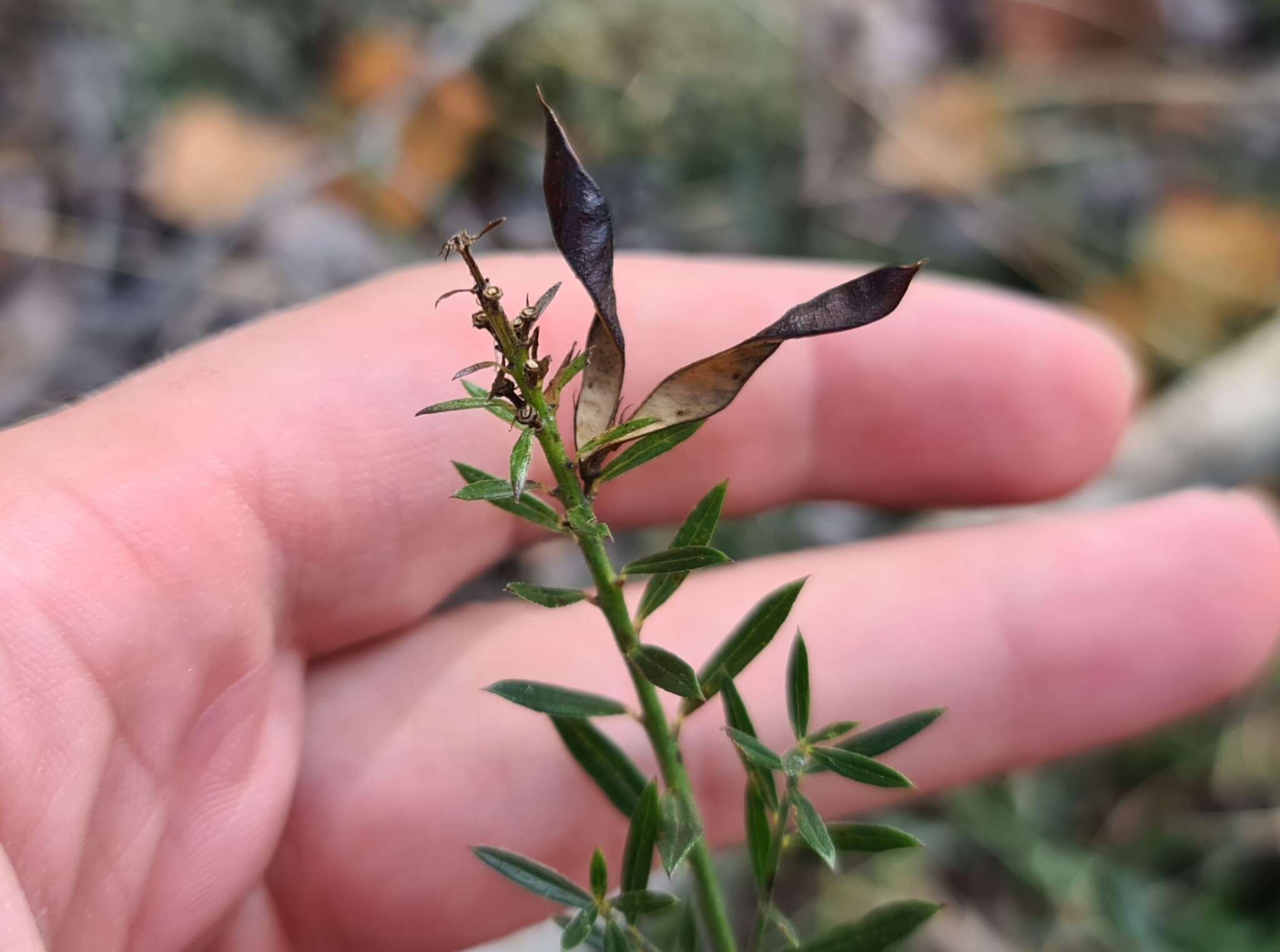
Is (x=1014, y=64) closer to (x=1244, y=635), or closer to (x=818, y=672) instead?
(x=1244, y=635)

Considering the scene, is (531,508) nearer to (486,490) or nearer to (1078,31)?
(486,490)

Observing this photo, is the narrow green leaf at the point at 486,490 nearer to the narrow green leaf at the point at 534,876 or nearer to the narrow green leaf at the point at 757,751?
the narrow green leaf at the point at 757,751

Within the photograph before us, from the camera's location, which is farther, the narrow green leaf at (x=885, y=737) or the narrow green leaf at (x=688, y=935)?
the narrow green leaf at (x=688, y=935)

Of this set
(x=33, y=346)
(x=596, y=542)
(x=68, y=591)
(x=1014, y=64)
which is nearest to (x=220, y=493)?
(x=68, y=591)

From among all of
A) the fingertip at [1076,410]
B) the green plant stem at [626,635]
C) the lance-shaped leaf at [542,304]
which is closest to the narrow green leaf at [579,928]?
the green plant stem at [626,635]

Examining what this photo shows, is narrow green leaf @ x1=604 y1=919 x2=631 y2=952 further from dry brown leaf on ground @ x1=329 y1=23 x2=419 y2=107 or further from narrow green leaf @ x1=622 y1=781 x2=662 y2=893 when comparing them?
dry brown leaf on ground @ x1=329 y1=23 x2=419 y2=107

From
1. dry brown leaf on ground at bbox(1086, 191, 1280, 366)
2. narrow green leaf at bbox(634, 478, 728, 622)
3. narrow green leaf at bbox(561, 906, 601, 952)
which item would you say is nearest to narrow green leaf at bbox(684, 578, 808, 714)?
narrow green leaf at bbox(634, 478, 728, 622)
